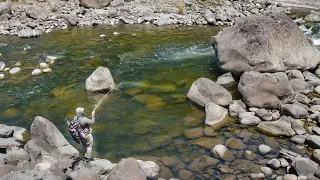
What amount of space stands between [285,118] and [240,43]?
5.38 meters

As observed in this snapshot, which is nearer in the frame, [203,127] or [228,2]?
[203,127]

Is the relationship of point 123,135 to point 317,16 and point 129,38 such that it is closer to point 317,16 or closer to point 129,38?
point 129,38

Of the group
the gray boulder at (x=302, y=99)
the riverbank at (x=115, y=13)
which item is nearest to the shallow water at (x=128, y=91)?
the riverbank at (x=115, y=13)

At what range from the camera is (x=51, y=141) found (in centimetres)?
1154

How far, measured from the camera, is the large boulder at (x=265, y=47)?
16922 millimetres

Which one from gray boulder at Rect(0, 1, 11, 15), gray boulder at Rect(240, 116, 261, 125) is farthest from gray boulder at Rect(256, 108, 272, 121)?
gray boulder at Rect(0, 1, 11, 15)

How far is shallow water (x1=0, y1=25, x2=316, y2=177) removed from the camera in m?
13.0

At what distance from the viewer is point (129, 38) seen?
26812 millimetres

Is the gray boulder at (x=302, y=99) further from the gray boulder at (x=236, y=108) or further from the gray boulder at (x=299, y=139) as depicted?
the gray boulder at (x=299, y=139)

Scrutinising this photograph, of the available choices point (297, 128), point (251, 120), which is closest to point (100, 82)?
point (251, 120)

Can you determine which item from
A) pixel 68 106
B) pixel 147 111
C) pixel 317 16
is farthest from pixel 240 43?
pixel 317 16

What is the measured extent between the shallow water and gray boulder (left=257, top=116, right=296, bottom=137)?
40 centimetres

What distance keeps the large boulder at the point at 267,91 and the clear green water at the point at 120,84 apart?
2.46 meters

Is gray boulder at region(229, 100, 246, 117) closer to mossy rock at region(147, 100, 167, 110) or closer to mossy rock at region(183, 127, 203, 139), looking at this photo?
mossy rock at region(183, 127, 203, 139)
